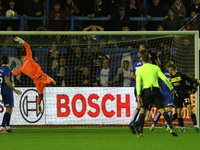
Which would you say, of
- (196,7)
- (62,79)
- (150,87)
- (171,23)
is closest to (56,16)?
(62,79)

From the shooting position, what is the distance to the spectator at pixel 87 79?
12680 millimetres

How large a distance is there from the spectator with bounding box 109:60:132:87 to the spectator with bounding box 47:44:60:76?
1.84 m

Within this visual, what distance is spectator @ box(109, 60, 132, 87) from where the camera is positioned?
1266 centimetres

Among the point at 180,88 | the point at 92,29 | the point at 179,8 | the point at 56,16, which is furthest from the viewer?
the point at 179,8

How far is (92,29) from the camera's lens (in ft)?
48.3

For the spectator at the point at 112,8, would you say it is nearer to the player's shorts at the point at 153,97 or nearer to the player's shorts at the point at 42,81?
the player's shorts at the point at 42,81

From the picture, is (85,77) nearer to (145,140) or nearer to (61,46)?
(61,46)

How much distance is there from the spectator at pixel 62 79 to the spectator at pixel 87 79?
339 mm

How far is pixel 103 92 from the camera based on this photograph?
12352 millimetres

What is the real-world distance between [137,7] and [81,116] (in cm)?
568

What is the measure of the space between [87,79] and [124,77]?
113 centimetres

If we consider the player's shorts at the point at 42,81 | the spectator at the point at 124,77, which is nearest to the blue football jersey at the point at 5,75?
the player's shorts at the point at 42,81

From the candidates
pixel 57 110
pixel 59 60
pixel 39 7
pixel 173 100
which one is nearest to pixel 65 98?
pixel 57 110

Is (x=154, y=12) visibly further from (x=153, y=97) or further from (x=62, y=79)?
(x=153, y=97)
